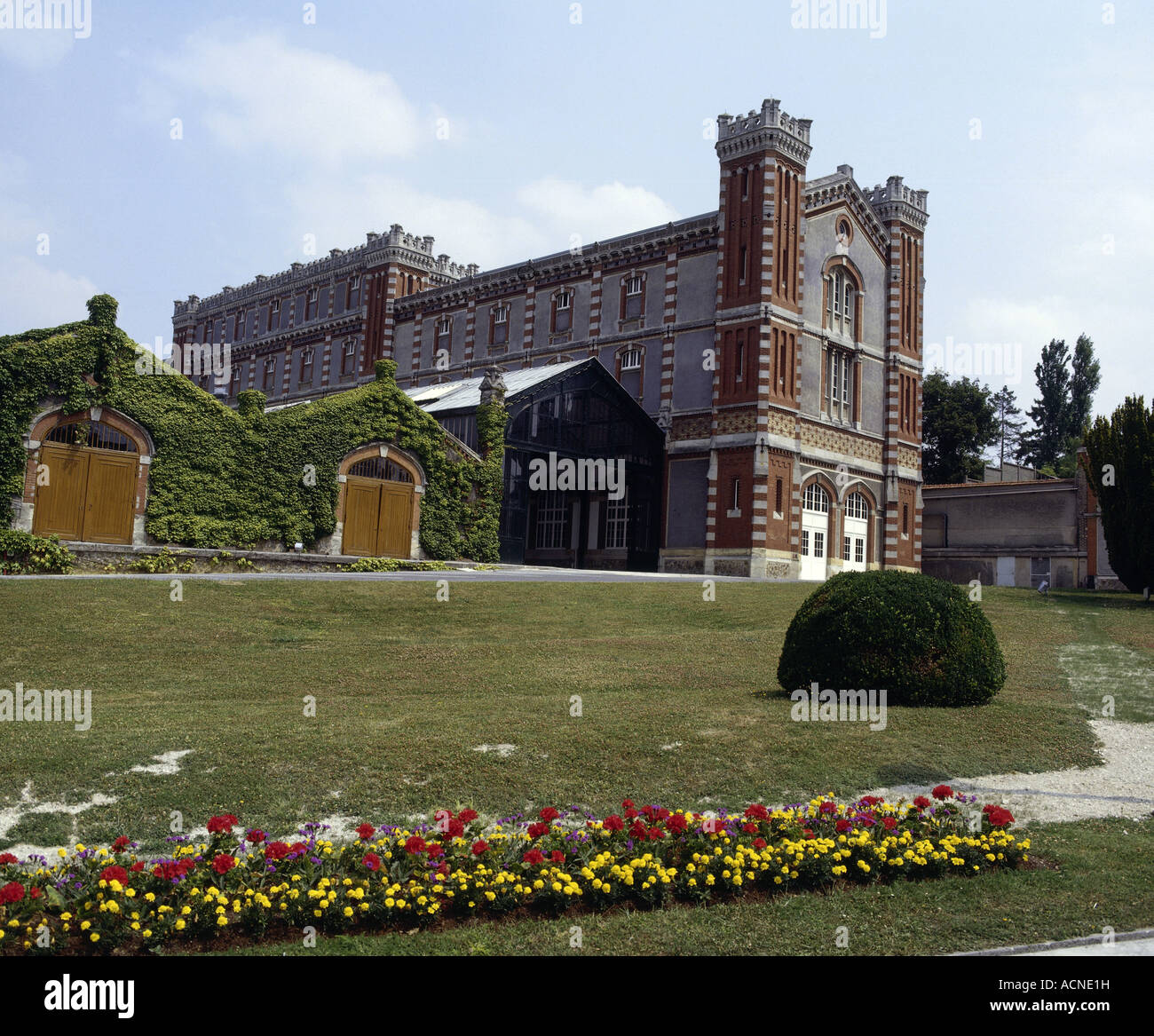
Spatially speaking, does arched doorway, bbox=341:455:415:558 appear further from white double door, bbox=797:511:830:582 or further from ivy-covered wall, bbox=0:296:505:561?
white double door, bbox=797:511:830:582

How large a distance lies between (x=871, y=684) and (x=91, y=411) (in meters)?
24.0

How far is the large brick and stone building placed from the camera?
41.7 meters

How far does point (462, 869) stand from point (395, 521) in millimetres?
26513

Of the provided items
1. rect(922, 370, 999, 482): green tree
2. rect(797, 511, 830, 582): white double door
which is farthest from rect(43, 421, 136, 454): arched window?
rect(922, 370, 999, 482): green tree

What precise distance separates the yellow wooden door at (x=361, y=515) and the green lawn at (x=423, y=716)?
383 inches

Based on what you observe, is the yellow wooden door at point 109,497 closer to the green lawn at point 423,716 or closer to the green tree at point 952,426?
the green lawn at point 423,716

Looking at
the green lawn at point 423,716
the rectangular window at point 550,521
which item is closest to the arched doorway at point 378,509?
the green lawn at point 423,716

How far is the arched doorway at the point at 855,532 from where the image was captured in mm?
45188

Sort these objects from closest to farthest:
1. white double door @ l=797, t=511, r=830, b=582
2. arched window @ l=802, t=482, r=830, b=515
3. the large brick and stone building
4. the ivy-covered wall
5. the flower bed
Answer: the flower bed, the ivy-covered wall, the large brick and stone building, white double door @ l=797, t=511, r=830, b=582, arched window @ l=802, t=482, r=830, b=515

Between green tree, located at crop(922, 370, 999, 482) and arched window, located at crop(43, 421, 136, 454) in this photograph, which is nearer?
arched window, located at crop(43, 421, 136, 454)

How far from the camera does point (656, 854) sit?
25.9 feet

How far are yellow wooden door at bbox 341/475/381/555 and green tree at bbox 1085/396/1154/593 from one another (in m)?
23.2
